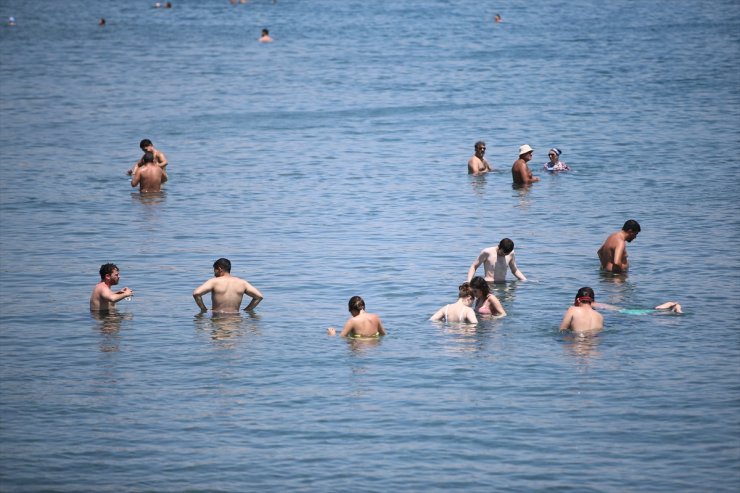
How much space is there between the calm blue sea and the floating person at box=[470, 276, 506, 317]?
0.83 feet

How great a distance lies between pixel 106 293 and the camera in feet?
69.8

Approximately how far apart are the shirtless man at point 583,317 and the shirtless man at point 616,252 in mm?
3620

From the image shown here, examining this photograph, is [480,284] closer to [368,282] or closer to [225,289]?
[368,282]

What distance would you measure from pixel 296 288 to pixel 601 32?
192ft

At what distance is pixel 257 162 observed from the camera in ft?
131

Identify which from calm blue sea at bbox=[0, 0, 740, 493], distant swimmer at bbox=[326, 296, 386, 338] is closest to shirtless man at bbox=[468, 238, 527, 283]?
calm blue sea at bbox=[0, 0, 740, 493]

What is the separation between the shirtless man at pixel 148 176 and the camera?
3331cm

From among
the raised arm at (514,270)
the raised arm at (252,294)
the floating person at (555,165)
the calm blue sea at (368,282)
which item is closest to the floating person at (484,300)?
the calm blue sea at (368,282)

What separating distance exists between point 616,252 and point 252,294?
7.40 meters

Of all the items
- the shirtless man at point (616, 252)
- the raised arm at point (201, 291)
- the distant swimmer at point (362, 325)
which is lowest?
the distant swimmer at point (362, 325)

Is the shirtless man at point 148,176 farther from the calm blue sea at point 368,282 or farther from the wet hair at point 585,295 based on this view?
the wet hair at point 585,295

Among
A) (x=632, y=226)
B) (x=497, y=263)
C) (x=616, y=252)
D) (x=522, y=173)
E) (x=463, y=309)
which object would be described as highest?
(x=522, y=173)

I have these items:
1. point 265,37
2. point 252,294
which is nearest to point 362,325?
point 252,294

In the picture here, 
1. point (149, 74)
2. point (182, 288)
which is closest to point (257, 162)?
point (182, 288)
